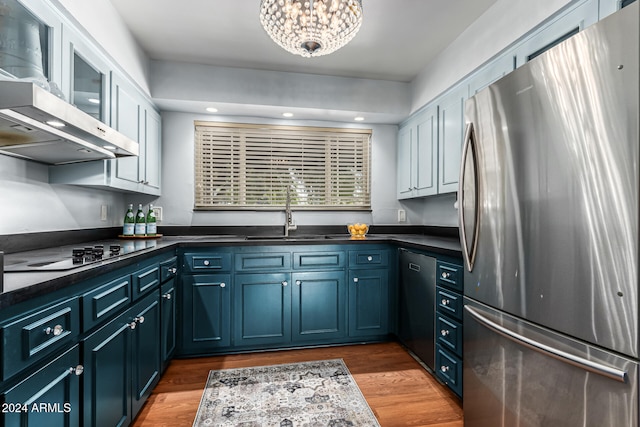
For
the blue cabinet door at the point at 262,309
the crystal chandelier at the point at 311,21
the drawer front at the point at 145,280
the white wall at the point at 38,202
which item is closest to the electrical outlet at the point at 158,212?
the white wall at the point at 38,202

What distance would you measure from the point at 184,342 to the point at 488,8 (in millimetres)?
3208

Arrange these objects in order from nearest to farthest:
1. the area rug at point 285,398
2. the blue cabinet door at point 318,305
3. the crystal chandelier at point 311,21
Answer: the crystal chandelier at point 311,21 < the area rug at point 285,398 < the blue cabinet door at point 318,305

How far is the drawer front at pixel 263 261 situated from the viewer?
2676 mm

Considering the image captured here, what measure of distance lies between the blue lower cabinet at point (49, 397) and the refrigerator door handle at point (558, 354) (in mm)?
1626

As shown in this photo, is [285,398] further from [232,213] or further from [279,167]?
[279,167]

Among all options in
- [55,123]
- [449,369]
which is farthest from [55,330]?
[449,369]

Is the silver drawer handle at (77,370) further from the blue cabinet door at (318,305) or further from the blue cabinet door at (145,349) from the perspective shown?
the blue cabinet door at (318,305)

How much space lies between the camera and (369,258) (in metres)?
2.90

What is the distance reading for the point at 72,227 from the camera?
2.28 m

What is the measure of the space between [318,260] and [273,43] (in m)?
1.77

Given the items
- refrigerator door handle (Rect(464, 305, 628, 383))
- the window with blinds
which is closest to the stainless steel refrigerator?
refrigerator door handle (Rect(464, 305, 628, 383))

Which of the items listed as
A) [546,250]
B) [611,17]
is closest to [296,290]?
[546,250]

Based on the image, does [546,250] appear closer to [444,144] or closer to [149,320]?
[444,144]

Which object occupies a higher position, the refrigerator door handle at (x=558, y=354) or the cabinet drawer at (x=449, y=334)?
the refrigerator door handle at (x=558, y=354)
